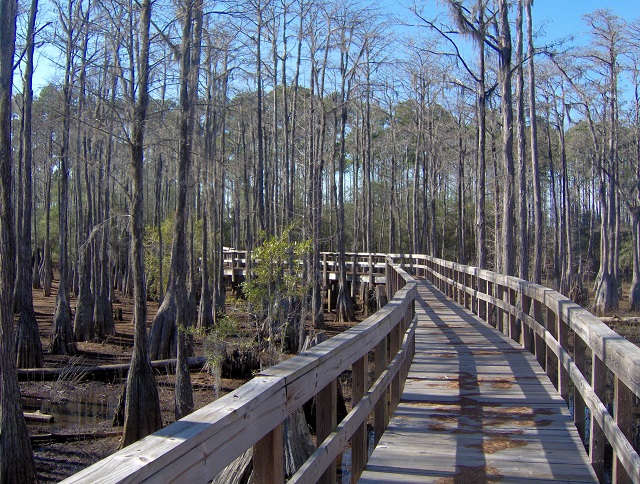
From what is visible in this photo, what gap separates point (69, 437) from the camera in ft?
40.3

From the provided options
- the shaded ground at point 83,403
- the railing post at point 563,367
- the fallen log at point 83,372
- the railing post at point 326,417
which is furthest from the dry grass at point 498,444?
the fallen log at point 83,372

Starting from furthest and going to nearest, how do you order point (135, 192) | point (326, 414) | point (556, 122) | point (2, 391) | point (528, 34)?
point (556, 122) → point (528, 34) → point (135, 192) → point (2, 391) → point (326, 414)

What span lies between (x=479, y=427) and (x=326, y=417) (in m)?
2.04

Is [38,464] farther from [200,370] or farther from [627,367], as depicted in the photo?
[627,367]

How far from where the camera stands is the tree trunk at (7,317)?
28.8ft

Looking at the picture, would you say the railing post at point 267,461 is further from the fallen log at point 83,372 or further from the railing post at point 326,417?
the fallen log at point 83,372

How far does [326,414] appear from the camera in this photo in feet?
10.2

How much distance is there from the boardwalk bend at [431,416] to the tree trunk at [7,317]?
561cm

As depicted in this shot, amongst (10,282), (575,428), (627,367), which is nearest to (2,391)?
(10,282)

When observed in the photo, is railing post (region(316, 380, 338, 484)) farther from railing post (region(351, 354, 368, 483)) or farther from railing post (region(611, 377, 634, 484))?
railing post (region(611, 377, 634, 484))

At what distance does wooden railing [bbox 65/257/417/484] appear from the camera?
1.49m

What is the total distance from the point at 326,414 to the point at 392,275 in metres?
15.1

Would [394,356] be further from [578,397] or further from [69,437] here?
[69,437]

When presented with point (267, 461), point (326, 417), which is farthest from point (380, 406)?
point (267, 461)
